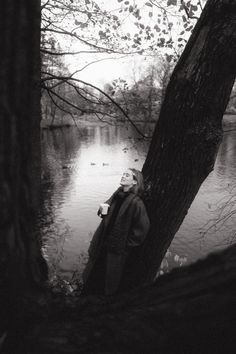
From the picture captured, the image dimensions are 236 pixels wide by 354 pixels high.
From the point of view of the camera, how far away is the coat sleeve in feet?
9.71

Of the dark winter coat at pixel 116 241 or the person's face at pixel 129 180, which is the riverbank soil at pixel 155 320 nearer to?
the dark winter coat at pixel 116 241

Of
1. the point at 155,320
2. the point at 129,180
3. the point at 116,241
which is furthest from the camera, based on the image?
the point at 116,241

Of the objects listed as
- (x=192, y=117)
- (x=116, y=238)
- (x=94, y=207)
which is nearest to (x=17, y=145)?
(x=192, y=117)

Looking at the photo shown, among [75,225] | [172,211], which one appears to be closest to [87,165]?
[75,225]

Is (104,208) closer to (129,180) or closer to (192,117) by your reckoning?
(129,180)

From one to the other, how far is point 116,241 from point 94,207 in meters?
9.60

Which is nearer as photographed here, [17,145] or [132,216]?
[17,145]

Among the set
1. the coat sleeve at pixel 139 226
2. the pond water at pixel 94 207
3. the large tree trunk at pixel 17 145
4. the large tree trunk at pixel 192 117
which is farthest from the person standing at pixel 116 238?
the large tree trunk at pixel 17 145

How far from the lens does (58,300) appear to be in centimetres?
126

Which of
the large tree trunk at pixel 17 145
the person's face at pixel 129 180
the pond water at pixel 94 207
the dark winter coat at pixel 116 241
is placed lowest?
the pond water at pixel 94 207

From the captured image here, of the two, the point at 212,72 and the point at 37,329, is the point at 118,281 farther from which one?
the point at 37,329

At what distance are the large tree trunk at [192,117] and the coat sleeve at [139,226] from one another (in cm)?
9

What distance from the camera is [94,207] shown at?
521 inches

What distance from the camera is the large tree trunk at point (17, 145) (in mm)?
1018
